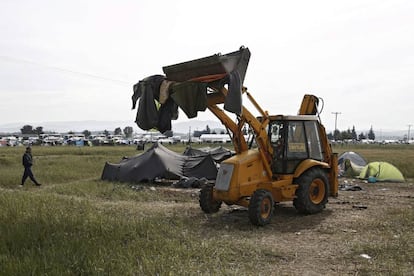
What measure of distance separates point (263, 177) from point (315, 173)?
138 centimetres

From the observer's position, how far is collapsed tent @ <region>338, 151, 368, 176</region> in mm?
21062

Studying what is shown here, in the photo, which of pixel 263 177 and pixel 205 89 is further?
pixel 263 177

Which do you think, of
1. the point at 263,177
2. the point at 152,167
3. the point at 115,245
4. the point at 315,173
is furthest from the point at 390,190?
the point at 115,245

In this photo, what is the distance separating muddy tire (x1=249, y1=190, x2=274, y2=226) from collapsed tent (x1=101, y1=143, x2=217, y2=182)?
859 cm

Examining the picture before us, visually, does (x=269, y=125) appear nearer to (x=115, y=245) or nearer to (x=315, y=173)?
(x=315, y=173)

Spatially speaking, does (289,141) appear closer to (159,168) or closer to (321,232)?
(321,232)

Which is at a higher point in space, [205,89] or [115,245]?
[205,89]

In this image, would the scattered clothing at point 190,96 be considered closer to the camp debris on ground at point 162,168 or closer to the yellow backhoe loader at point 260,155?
the yellow backhoe loader at point 260,155

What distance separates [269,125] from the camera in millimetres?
11031

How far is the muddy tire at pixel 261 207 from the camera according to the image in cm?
965

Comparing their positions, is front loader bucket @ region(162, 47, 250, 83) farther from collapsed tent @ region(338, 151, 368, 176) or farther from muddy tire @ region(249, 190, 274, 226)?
collapsed tent @ region(338, 151, 368, 176)

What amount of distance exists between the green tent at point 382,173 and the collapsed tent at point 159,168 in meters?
6.75

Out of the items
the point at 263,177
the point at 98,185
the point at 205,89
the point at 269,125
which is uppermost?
the point at 205,89

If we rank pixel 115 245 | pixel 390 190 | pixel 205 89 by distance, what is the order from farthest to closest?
pixel 390 190 → pixel 205 89 → pixel 115 245
